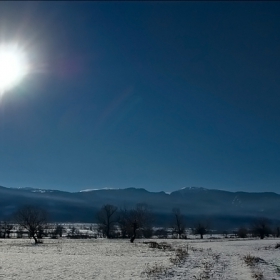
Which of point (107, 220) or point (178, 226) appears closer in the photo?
point (107, 220)

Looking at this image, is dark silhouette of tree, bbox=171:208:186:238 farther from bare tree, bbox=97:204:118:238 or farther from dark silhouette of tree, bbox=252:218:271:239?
dark silhouette of tree, bbox=252:218:271:239

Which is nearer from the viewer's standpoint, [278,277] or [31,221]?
[278,277]

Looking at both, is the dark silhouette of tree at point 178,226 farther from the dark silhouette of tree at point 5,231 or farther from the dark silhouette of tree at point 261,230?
the dark silhouette of tree at point 5,231

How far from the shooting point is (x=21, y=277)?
2255 cm

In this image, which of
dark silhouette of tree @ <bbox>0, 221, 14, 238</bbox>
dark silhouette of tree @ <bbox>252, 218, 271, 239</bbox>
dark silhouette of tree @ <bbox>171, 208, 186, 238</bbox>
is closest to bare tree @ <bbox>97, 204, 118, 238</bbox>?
dark silhouette of tree @ <bbox>171, 208, 186, 238</bbox>

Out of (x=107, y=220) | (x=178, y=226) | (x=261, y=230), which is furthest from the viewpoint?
(x=178, y=226)

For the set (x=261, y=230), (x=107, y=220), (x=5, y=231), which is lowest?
(x=261, y=230)

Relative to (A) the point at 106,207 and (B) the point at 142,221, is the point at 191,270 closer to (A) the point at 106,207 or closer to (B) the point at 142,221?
(B) the point at 142,221

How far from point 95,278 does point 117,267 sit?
621 centimetres

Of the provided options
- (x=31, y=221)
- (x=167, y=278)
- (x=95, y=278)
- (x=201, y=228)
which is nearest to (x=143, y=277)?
(x=167, y=278)

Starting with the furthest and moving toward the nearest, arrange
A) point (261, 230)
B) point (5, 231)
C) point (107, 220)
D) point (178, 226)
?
point (178, 226)
point (107, 220)
point (261, 230)
point (5, 231)

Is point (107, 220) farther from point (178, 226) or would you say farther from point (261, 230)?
point (261, 230)

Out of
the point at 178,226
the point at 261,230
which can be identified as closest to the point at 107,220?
the point at 178,226

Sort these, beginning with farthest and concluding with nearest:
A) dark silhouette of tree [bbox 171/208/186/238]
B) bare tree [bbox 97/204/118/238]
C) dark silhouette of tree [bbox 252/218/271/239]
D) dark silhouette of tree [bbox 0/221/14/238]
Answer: dark silhouette of tree [bbox 171/208/186/238], bare tree [bbox 97/204/118/238], dark silhouette of tree [bbox 252/218/271/239], dark silhouette of tree [bbox 0/221/14/238]
